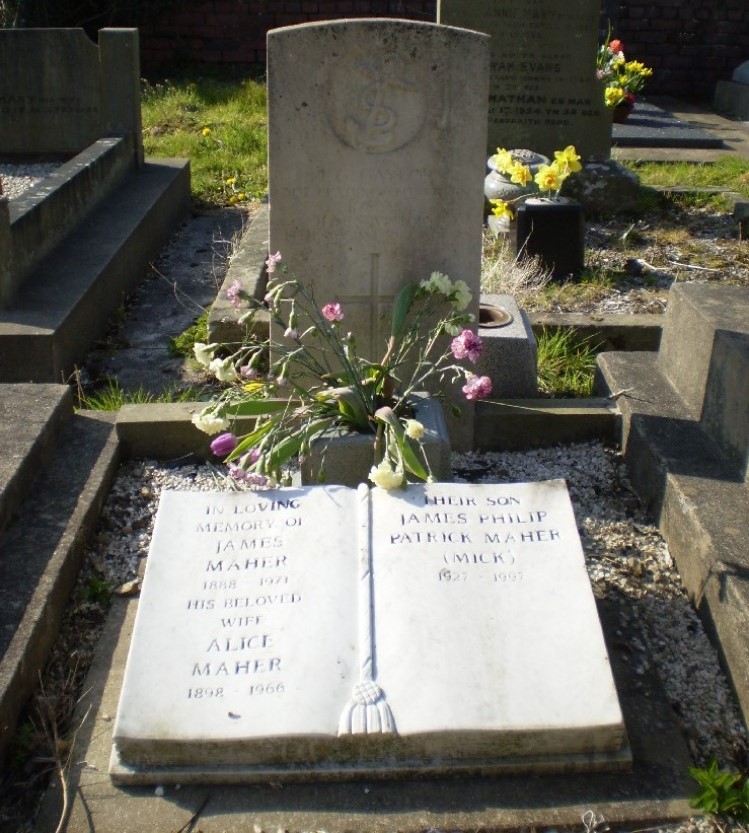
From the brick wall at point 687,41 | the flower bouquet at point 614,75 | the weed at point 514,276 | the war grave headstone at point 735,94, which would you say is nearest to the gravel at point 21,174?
the weed at point 514,276

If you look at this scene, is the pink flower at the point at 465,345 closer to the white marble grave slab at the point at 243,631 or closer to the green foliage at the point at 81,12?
the white marble grave slab at the point at 243,631

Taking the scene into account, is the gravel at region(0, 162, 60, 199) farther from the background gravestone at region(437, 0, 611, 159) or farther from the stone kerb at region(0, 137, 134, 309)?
the background gravestone at region(437, 0, 611, 159)

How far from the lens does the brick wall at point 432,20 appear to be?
12.4 m

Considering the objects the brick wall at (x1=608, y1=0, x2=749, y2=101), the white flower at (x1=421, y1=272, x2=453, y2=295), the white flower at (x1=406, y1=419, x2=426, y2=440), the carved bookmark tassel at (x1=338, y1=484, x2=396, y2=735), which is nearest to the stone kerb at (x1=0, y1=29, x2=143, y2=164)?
the white flower at (x1=421, y1=272, x2=453, y2=295)

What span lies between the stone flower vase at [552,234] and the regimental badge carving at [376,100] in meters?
2.36

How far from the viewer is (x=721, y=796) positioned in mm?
2184

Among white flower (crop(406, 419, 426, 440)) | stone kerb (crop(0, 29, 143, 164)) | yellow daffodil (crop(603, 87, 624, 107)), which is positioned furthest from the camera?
yellow daffodil (crop(603, 87, 624, 107))

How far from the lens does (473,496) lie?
2658 millimetres

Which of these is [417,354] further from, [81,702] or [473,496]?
[81,702]

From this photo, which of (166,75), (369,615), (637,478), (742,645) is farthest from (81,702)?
(166,75)

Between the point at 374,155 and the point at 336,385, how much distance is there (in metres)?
0.78

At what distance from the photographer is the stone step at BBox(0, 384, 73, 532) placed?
9.91 feet

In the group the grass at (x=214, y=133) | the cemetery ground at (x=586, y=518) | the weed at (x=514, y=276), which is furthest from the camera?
the grass at (x=214, y=133)

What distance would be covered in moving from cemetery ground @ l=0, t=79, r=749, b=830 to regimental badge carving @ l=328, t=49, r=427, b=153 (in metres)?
1.18
